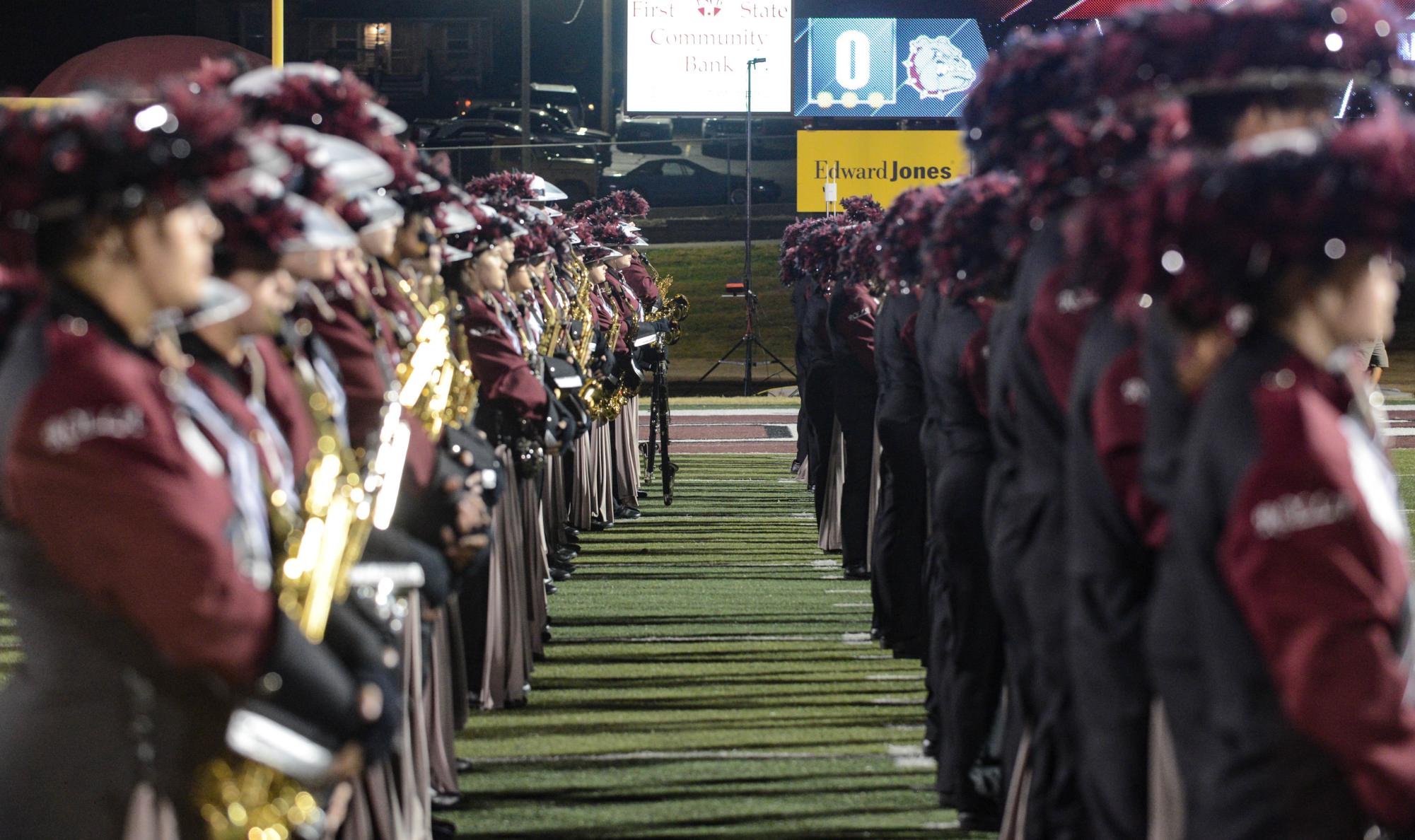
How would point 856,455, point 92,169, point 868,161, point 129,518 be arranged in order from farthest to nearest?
point 868,161, point 856,455, point 92,169, point 129,518

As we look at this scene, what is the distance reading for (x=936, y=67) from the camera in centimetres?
2552

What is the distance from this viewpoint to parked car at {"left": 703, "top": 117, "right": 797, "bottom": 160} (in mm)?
29812

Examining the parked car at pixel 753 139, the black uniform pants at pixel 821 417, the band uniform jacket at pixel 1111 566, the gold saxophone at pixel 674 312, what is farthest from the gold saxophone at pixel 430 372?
the parked car at pixel 753 139

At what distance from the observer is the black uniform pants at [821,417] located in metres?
12.3

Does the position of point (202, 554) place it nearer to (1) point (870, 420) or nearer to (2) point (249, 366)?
(2) point (249, 366)

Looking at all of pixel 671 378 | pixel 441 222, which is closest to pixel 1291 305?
pixel 441 222

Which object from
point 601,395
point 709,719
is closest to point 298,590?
point 709,719

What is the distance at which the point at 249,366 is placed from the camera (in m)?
3.56

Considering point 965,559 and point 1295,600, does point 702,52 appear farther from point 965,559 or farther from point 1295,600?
point 1295,600

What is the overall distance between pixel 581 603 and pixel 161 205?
7412mm

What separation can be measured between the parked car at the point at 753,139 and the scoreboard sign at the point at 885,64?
2.98 meters

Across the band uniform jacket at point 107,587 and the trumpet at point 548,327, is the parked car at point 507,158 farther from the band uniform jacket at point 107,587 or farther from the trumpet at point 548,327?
the band uniform jacket at point 107,587

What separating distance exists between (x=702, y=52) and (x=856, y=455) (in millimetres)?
15344

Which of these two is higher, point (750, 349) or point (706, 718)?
point (750, 349)
